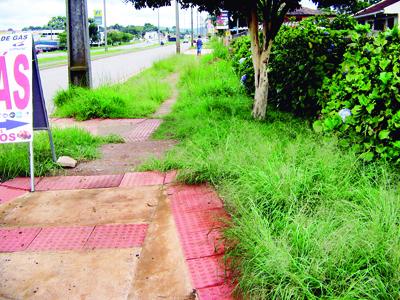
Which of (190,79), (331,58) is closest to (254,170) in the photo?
(331,58)

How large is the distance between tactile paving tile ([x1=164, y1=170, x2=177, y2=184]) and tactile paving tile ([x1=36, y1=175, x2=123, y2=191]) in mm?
500

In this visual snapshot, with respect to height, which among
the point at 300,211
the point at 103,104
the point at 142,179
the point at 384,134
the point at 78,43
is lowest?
the point at 142,179

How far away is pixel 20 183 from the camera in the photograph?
4.63 m

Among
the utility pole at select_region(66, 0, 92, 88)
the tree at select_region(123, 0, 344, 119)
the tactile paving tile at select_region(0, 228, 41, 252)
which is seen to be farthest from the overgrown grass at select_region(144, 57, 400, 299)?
the utility pole at select_region(66, 0, 92, 88)

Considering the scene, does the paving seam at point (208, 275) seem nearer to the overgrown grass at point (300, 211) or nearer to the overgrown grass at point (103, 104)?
the overgrown grass at point (300, 211)

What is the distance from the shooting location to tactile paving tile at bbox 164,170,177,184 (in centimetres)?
448

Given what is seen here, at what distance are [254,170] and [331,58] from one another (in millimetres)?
3778

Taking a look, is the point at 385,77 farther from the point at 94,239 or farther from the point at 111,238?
the point at 94,239

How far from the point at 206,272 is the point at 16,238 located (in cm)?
161

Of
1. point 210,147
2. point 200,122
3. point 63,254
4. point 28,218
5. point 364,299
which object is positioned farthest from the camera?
point 200,122

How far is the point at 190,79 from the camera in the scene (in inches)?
488

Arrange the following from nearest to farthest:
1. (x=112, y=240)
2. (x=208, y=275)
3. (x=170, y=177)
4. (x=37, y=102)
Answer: (x=208, y=275) < (x=112, y=240) < (x=170, y=177) < (x=37, y=102)

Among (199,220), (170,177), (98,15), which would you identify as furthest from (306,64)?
(98,15)

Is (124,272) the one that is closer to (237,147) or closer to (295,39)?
(237,147)
